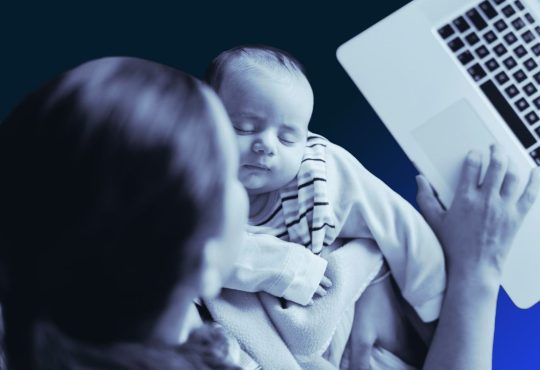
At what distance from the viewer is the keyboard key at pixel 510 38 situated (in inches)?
34.5

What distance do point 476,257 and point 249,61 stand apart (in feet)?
1.53

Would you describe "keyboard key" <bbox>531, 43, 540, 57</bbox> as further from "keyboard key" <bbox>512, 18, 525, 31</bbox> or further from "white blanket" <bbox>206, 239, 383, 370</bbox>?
"white blanket" <bbox>206, 239, 383, 370</bbox>

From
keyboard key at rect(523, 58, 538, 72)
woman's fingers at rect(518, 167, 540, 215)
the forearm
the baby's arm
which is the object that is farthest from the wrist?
keyboard key at rect(523, 58, 538, 72)

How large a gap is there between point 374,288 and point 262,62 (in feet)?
1.39

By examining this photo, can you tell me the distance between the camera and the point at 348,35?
1.04m

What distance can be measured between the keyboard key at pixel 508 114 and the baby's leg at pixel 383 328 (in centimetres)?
30

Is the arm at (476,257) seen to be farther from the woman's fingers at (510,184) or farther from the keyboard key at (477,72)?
the keyboard key at (477,72)

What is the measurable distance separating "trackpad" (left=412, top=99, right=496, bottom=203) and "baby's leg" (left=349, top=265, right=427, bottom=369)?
0.22 metres

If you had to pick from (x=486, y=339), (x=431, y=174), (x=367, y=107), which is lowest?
(x=486, y=339)

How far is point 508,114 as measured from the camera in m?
0.87

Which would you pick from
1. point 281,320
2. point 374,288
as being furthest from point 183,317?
point 374,288

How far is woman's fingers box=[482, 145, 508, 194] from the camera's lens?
86 cm

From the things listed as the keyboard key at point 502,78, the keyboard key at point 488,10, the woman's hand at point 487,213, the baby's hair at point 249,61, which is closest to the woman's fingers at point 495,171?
the woman's hand at point 487,213

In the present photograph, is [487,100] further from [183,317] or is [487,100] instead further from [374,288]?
[183,317]
